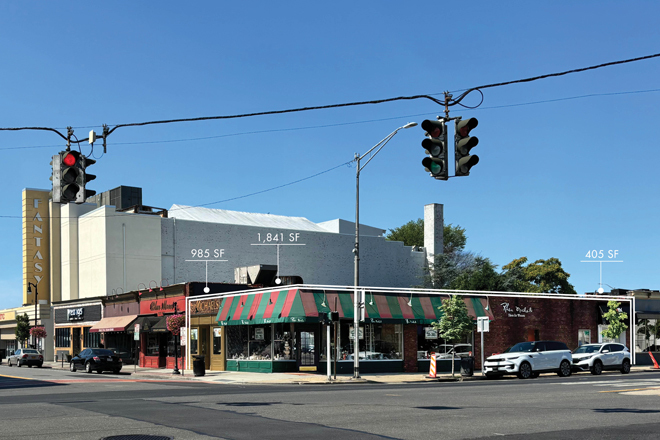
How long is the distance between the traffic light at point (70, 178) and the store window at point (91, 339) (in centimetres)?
4590

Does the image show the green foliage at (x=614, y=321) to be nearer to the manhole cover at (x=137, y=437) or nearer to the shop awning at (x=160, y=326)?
the shop awning at (x=160, y=326)

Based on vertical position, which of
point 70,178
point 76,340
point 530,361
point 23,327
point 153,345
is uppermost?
point 70,178

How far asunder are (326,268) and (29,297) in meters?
30.4

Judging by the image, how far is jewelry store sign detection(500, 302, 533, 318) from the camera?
138 ft

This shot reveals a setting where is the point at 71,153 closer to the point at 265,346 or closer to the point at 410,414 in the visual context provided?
the point at 410,414

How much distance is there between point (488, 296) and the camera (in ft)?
136

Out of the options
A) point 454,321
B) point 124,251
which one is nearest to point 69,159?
point 454,321

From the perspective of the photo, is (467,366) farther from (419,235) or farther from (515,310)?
(419,235)

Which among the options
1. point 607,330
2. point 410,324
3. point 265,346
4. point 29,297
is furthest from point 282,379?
point 29,297

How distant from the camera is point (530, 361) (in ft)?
107

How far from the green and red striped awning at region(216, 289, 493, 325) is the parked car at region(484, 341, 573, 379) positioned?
234 inches

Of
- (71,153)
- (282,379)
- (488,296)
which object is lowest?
(282,379)

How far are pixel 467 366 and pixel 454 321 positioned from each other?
134 inches

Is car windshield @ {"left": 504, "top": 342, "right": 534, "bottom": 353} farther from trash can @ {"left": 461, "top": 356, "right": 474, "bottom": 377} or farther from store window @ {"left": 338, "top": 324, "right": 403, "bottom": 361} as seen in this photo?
store window @ {"left": 338, "top": 324, "right": 403, "bottom": 361}
